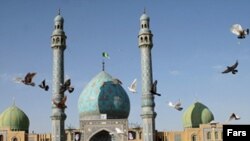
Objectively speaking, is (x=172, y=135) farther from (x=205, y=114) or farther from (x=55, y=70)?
(x=55, y=70)

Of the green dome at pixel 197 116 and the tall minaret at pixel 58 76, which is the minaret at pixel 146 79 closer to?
the tall minaret at pixel 58 76

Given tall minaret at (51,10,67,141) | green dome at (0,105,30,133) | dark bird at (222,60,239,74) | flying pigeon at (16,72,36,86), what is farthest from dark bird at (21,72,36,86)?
green dome at (0,105,30,133)

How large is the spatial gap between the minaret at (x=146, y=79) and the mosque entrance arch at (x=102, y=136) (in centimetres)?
538

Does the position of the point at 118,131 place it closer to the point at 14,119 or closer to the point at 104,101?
the point at 104,101

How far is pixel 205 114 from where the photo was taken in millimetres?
48031

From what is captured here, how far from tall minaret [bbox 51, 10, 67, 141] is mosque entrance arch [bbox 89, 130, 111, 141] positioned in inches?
162

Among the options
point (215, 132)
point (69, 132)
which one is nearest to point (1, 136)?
point (69, 132)

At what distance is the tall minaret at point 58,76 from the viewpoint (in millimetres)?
41219

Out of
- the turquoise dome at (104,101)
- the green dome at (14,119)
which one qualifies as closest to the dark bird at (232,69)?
the turquoise dome at (104,101)

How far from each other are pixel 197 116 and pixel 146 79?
29.2 feet

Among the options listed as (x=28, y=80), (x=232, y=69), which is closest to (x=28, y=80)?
(x=28, y=80)

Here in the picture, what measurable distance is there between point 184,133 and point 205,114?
342 centimetres

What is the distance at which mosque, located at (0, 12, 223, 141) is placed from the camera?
4194 centimetres

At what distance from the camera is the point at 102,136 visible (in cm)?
4600
